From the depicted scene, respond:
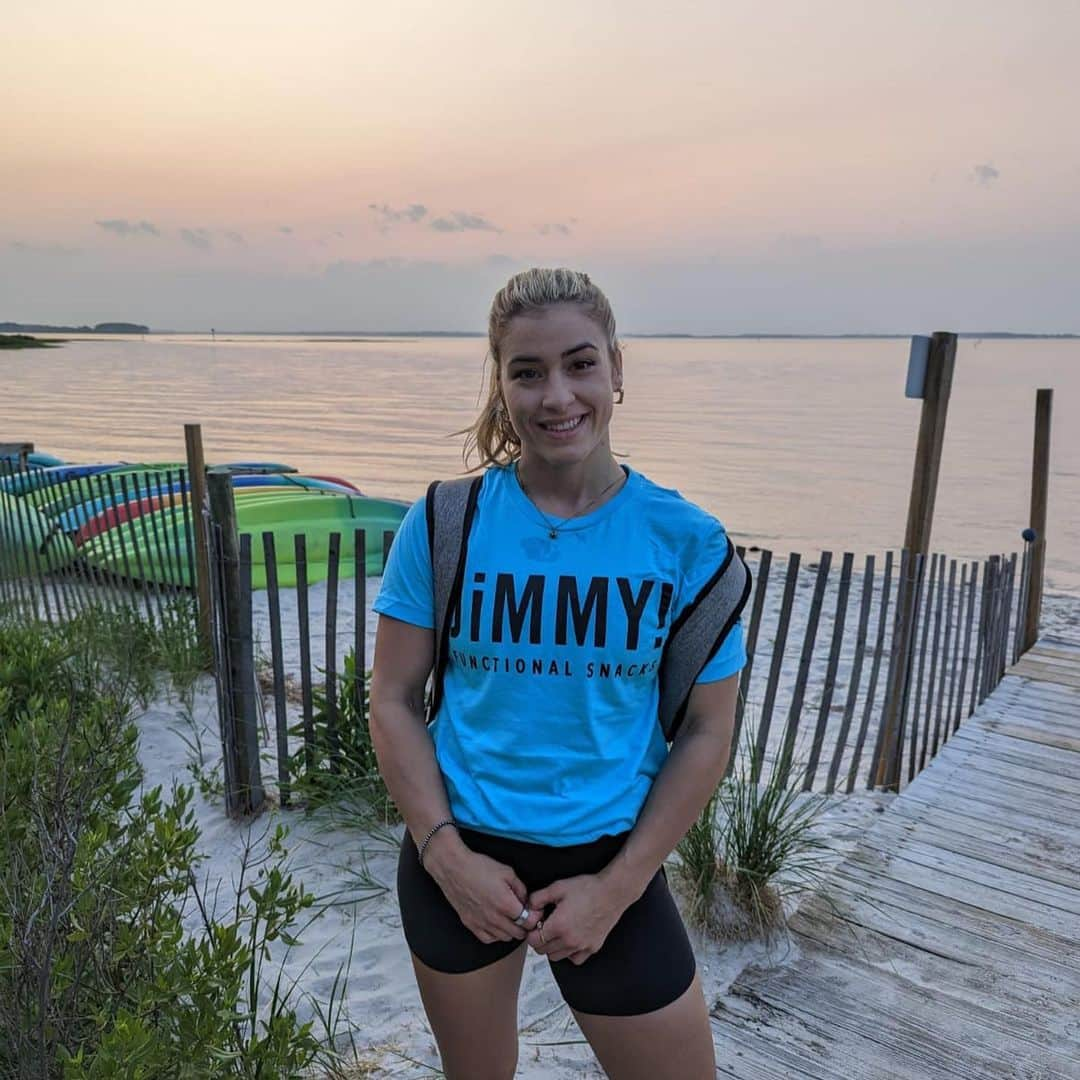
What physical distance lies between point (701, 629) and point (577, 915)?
0.53 metres

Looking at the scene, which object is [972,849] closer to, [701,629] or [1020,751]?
[1020,751]

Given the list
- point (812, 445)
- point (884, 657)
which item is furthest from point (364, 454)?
point (884, 657)

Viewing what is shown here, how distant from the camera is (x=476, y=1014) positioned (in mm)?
1727

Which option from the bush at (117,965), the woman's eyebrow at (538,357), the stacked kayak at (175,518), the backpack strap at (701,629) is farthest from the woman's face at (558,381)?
the stacked kayak at (175,518)

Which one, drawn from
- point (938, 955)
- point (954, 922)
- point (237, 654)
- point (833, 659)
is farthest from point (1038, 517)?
point (237, 654)

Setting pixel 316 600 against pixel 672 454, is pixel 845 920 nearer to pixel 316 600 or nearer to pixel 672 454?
pixel 316 600

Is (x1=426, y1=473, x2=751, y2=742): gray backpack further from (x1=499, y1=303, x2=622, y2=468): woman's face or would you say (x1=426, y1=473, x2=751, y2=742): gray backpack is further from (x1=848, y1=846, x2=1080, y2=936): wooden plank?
(x1=848, y1=846, x2=1080, y2=936): wooden plank

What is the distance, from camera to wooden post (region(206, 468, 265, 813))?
160 inches

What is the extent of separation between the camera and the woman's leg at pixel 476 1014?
Answer: 1702 millimetres

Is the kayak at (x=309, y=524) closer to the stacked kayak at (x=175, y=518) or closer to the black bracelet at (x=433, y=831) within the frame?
the stacked kayak at (x=175, y=518)

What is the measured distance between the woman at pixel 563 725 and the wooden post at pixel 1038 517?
19.6 ft

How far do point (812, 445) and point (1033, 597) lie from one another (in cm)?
2174

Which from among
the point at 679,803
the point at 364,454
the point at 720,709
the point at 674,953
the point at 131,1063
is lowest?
the point at 364,454

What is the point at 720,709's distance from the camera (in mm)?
1676
